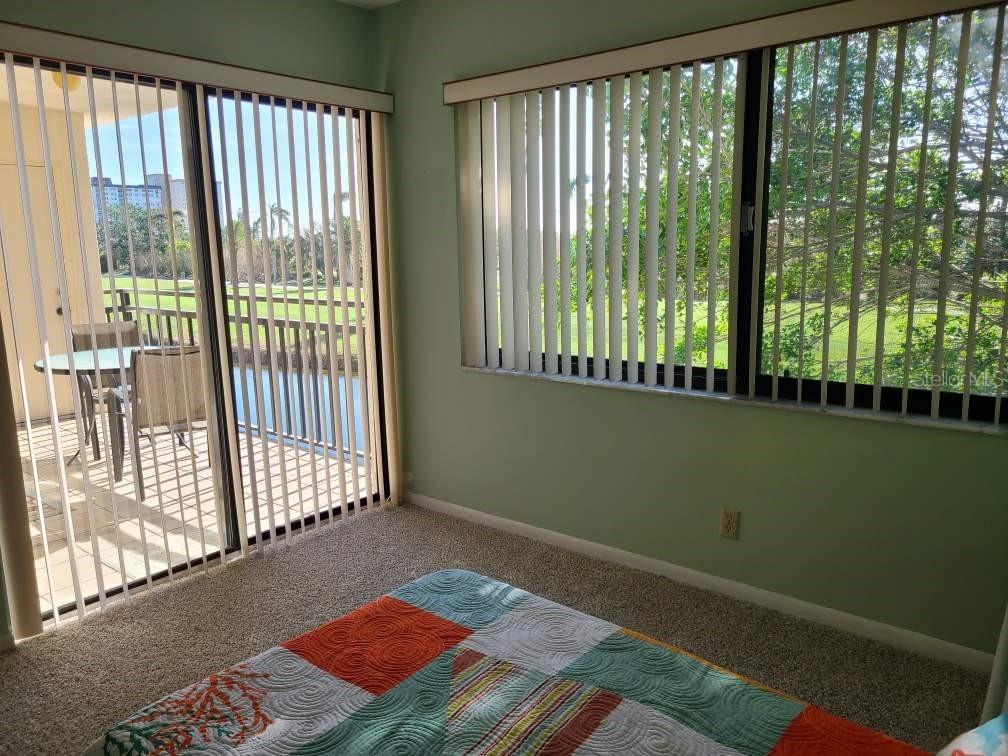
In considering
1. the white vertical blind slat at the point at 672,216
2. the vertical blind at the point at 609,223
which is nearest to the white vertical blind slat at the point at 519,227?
the vertical blind at the point at 609,223

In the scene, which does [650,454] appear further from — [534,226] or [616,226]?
[534,226]

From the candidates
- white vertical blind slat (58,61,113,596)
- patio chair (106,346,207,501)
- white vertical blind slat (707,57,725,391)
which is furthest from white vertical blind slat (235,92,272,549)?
white vertical blind slat (707,57,725,391)

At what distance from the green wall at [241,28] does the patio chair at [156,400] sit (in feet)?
3.98

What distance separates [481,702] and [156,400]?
207cm

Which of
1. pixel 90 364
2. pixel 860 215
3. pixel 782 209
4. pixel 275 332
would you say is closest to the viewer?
pixel 860 215

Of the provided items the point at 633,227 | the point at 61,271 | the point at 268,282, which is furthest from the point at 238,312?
the point at 633,227

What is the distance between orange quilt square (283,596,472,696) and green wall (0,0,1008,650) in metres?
1.48

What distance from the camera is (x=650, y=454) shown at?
3004 mm

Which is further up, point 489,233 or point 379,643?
point 489,233

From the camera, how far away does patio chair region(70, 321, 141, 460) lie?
272cm

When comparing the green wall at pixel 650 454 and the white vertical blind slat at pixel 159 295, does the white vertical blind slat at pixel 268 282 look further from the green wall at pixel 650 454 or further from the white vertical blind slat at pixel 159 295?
the green wall at pixel 650 454

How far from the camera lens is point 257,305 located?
3.21m

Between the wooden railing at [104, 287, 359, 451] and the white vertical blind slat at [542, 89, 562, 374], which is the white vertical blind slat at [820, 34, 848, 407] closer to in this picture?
the white vertical blind slat at [542, 89, 562, 374]

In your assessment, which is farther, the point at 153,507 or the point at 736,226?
the point at 153,507
